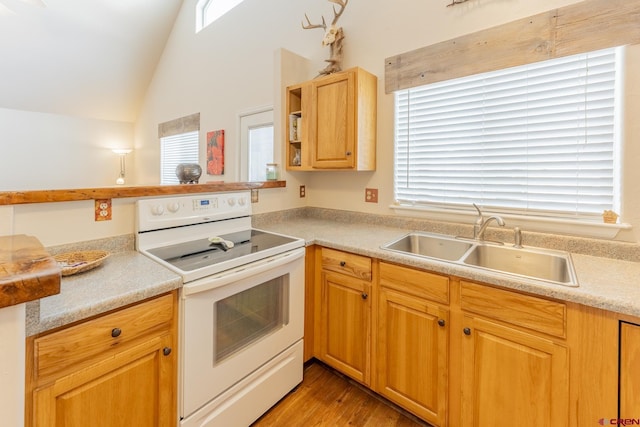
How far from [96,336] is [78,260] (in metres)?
0.46

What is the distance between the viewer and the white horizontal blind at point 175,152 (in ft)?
13.6

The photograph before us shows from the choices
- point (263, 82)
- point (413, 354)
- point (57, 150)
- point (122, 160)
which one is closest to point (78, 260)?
point (413, 354)

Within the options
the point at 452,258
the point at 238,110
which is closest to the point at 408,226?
the point at 452,258

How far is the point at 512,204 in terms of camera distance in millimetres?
1729

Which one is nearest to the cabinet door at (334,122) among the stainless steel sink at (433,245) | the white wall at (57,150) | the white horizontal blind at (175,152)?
the stainless steel sink at (433,245)

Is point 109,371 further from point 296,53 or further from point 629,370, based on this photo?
point 296,53

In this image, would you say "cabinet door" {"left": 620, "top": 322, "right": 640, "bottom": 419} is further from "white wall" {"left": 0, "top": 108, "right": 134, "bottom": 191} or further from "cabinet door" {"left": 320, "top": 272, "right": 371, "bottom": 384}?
"white wall" {"left": 0, "top": 108, "right": 134, "bottom": 191}

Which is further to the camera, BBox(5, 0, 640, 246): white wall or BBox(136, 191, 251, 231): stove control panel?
BBox(136, 191, 251, 231): stove control panel

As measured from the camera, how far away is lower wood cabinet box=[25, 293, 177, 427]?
0.90m

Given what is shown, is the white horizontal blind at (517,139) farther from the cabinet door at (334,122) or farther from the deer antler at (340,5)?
the deer antler at (340,5)

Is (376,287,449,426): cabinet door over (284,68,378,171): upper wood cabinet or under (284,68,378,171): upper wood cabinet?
under

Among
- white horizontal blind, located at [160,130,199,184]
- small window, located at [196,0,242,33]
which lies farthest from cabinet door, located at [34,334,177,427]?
small window, located at [196,0,242,33]

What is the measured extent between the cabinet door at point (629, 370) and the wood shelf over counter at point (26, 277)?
1.66m

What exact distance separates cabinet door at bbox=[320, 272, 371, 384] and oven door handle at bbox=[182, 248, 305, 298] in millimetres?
312
